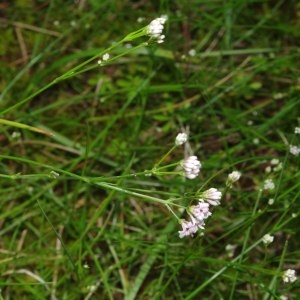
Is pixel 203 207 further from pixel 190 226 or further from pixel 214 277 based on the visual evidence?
pixel 214 277

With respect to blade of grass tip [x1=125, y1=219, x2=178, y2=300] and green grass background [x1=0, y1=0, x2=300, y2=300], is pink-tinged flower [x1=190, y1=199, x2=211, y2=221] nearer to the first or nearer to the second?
green grass background [x1=0, y1=0, x2=300, y2=300]

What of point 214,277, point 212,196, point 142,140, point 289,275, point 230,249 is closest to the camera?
point 212,196

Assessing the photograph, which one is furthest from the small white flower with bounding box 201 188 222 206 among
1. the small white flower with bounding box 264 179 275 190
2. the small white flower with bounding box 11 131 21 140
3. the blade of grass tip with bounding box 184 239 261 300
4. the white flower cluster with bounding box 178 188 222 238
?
the small white flower with bounding box 11 131 21 140

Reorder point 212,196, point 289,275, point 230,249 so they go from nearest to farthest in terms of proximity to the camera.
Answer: point 212,196 < point 289,275 < point 230,249

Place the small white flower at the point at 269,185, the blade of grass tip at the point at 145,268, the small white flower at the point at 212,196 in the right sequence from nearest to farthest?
1. the small white flower at the point at 212,196
2. the small white flower at the point at 269,185
3. the blade of grass tip at the point at 145,268

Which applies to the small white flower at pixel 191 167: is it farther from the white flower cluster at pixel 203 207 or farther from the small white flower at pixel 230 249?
the small white flower at pixel 230 249

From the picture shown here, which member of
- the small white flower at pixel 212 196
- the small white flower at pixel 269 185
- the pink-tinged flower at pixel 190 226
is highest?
the small white flower at pixel 212 196

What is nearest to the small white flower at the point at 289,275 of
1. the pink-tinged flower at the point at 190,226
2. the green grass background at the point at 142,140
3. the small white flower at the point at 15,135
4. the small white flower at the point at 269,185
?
the green grass background at the point at 142,140

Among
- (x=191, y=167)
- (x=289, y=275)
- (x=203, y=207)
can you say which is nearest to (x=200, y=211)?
(x=203, y=207)
